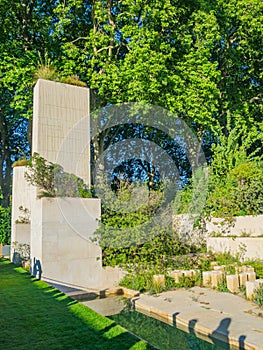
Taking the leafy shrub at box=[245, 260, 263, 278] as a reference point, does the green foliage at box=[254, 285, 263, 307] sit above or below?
below

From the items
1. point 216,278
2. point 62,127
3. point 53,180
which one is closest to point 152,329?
point 216,278

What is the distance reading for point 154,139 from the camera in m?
16.6

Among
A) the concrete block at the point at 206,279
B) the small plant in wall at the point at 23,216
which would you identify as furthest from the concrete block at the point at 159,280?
the small plant in wall at the point at 23,216

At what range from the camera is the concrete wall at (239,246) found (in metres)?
8.05

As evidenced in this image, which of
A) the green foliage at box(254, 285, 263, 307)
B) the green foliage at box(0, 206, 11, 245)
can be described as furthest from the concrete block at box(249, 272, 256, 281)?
the green foliage at box(0, 206, 11, 245)

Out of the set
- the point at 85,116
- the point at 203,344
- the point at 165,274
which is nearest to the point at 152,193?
the point at 165,274

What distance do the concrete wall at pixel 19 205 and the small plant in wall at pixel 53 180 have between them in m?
3.84

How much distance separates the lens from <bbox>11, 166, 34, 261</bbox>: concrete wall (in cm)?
1143

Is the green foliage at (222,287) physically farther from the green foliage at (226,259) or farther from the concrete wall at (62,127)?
the concrete wall at (62,127)

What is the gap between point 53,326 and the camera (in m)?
4.03

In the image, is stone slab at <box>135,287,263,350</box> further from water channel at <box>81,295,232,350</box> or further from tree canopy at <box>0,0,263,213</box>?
tree canopy at <box>0,0,263,213</box>

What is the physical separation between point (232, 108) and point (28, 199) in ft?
34.1

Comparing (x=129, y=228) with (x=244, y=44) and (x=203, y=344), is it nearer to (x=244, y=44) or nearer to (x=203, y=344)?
(x=203, y=344)

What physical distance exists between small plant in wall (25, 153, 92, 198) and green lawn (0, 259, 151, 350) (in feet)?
7.80
